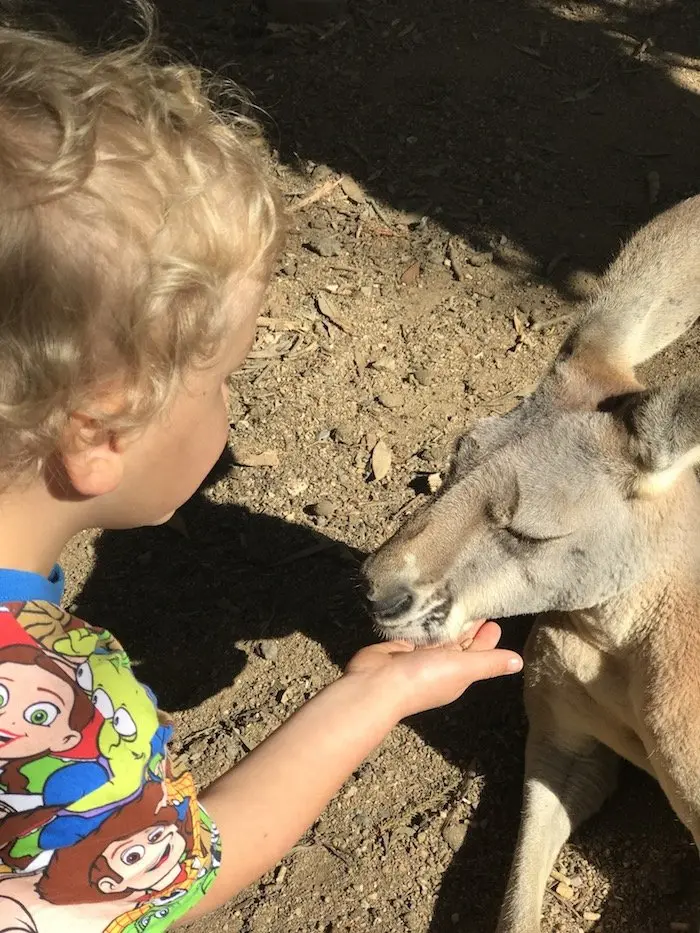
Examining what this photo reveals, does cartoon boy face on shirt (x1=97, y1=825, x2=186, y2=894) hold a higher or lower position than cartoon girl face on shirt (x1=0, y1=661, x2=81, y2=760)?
lower

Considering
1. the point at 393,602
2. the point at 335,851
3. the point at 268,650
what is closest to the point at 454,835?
the point at 335,851

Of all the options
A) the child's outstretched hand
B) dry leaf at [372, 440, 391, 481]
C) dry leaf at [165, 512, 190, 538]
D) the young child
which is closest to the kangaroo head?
the child's outstretched hand

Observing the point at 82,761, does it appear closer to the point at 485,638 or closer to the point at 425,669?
the point at 425,669

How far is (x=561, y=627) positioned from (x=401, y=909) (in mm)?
891

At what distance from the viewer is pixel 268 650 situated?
331 cm

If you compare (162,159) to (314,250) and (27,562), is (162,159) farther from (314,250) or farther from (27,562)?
(314,250)

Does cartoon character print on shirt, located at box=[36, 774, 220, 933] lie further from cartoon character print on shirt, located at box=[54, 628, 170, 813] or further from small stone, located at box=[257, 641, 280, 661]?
small stone, located at box=[257, 641, 280, 661]

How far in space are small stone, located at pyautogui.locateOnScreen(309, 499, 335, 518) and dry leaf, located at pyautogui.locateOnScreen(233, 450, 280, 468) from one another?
0.79 feet

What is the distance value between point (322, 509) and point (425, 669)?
169cm

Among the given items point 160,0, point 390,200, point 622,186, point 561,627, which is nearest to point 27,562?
point 561,627

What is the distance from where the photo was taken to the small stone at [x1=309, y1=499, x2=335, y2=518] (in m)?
3.66

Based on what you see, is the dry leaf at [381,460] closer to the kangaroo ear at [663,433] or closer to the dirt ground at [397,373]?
the dirt ground at [397,373]

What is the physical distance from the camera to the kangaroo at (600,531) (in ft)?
7.55

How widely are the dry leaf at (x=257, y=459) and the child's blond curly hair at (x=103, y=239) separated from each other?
215 centimetres
